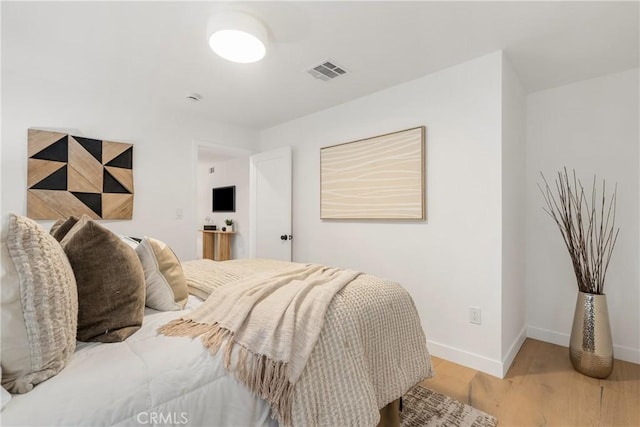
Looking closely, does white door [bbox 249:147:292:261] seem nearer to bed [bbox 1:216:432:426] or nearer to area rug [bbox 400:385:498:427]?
area rug [bbox 400:385:498:427]

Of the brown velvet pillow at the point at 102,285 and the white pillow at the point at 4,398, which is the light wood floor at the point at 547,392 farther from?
the white pillow at the point at 4,398

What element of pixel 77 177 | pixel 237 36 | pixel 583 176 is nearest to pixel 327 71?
pixel 237 36

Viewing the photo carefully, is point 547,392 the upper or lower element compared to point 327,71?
lower

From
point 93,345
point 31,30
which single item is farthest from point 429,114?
point 31,30

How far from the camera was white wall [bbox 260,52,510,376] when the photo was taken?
221 cm

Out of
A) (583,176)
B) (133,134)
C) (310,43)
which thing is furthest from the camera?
(133,134)

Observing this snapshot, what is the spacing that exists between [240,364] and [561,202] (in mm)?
2978

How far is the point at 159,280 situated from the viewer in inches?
53.0

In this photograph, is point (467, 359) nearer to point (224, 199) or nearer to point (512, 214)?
point (512, 214)

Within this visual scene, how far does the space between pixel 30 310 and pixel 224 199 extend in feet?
17.8

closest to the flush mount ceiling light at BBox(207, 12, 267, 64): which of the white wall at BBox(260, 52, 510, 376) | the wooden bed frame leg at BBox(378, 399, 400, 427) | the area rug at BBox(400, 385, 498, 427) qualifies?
the white wall at BBox(260, 52, 510, 376)

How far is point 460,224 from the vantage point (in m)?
2.37

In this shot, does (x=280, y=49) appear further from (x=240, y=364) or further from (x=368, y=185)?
(x=240, y=364)

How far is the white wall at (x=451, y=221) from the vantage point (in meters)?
2.21
